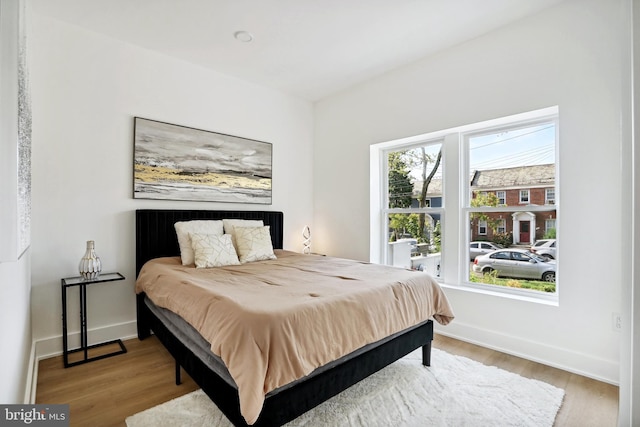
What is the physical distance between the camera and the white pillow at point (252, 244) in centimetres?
312

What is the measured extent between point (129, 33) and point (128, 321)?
2692 mm

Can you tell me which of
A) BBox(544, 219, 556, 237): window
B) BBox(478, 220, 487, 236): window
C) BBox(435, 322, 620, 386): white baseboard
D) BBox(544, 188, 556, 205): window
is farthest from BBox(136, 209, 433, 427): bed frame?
BBox(544, 188, 556, 205): window

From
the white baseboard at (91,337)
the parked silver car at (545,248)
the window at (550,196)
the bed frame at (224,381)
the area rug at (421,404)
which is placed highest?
the window at (550,196)

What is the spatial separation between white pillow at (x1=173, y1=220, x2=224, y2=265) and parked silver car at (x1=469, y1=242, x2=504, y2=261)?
2585mm

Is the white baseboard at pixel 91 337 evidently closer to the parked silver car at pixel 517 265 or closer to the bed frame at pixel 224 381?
the bed frame at pixel 224 381

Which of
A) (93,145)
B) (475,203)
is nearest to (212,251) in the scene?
(93,145)

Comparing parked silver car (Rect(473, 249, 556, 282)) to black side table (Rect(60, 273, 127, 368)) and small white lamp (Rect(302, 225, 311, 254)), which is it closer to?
small white lamp (Rect(302, 225, 311, 254))

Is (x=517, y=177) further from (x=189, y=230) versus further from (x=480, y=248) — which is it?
(x=189, y=230)

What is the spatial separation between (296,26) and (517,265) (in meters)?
2.97

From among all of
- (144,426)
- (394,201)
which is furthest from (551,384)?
(144,426)

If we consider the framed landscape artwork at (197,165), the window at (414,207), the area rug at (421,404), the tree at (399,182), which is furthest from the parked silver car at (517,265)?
the framed landscape artwork at (197,165)

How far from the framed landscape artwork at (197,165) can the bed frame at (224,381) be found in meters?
0.28

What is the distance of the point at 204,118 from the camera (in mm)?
3498

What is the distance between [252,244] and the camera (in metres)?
3.17
